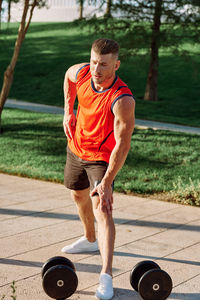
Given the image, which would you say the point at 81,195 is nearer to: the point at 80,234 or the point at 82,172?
the point at 82,172

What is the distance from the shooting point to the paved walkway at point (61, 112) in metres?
11.8

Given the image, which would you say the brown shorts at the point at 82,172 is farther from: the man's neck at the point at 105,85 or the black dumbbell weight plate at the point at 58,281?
the black dumbbell weight plate at the point at 58,281

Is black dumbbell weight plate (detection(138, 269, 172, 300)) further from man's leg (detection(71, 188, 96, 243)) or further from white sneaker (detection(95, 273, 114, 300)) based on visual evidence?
man's leg (detection(71, 188, 96, 243))

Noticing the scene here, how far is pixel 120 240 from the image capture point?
16.7ft

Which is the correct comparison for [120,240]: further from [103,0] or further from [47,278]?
[103,0]

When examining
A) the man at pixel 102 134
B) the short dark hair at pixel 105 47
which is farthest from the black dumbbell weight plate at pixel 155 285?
the short dark hair at pixel 105 47

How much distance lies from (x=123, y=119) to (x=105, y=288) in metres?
1.27

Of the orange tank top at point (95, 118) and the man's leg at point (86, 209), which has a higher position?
the orange tank top at point (95, 118)

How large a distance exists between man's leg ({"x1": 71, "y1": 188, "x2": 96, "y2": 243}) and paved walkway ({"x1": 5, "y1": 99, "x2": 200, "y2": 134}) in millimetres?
7109

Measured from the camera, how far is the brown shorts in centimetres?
400

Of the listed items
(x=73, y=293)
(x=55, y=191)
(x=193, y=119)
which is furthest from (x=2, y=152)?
(x=193, y=119)

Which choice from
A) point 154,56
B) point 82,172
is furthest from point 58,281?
point 154,56

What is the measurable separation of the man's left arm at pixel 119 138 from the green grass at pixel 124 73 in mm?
9841

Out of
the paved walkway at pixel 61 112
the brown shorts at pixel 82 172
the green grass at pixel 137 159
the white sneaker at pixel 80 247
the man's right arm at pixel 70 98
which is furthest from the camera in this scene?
the paved walkway at pixel 61 112
